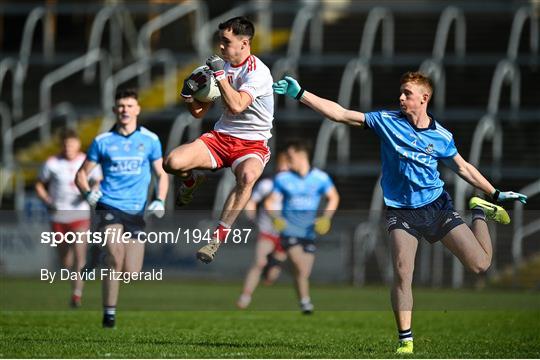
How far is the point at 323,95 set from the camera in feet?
93.9

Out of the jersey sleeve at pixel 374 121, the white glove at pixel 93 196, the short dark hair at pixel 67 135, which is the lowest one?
the white glove at pixel 93 196

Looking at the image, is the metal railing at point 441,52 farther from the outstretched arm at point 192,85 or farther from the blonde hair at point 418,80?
the outstretched arm at point 192,85

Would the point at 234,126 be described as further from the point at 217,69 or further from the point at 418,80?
the point at 418,80

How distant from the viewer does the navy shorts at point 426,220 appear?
11320mm

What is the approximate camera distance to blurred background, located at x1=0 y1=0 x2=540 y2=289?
917 inches

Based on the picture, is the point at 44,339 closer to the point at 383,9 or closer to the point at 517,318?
the point at 517,318

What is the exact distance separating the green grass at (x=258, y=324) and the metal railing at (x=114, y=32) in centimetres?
761

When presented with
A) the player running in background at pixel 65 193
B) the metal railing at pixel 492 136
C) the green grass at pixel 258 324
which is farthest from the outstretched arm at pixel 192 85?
the metal railing at pixel 492 136

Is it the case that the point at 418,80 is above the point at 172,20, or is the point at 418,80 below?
below

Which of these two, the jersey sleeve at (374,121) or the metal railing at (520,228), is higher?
the jersey sleeve at (374,121)

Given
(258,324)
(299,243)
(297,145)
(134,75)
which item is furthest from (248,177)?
(134,75)

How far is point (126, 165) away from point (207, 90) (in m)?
2.71

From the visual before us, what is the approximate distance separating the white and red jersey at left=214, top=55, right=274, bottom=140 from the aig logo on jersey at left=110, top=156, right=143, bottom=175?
6.97 feet

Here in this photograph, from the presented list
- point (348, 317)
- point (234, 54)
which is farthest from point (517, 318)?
point (234, 54)
